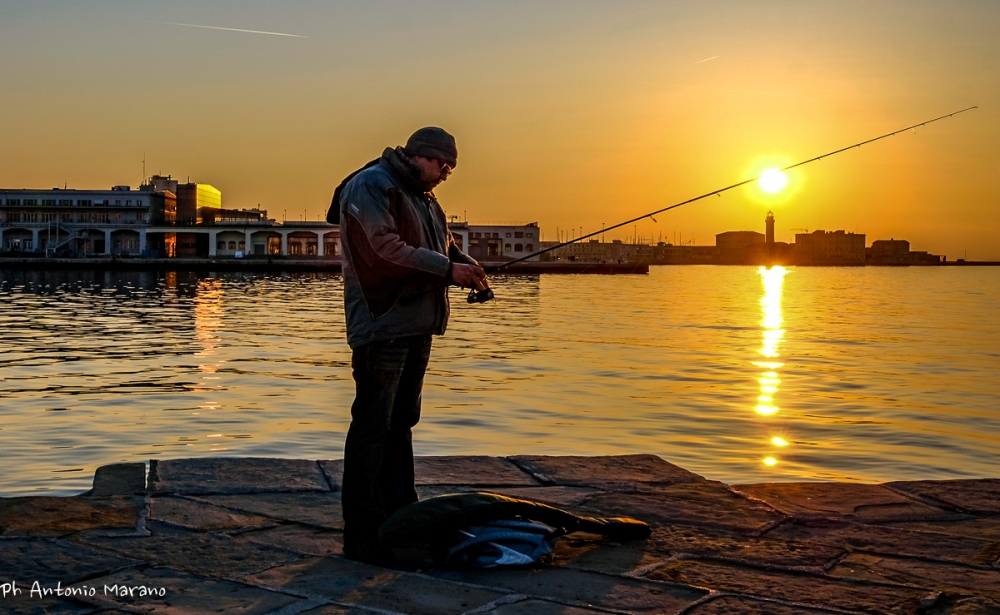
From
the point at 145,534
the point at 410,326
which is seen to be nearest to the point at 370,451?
the point at 410,326

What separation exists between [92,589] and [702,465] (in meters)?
6.56

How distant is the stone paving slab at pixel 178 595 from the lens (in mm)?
3543

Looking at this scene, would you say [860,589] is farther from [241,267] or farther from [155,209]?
[155,209]

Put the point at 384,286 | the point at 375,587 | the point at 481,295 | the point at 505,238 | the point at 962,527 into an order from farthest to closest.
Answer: the point at 505,238 → the point at 962,527 → the point at 481,295 → the point at 384,286 → the point at 375,587

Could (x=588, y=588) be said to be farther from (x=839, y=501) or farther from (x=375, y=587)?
(x=839, y=501)

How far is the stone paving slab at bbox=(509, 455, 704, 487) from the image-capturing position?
599cm

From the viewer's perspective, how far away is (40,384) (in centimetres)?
1452

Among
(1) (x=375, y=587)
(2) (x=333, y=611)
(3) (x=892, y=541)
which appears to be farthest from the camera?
(3) (x=892, y=541)

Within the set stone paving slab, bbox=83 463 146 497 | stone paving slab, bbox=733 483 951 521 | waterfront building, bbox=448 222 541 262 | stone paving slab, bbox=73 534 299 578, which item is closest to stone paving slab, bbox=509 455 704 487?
stone paving slab, bbox=733 483 951 521

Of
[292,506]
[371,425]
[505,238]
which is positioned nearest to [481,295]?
[371,425]

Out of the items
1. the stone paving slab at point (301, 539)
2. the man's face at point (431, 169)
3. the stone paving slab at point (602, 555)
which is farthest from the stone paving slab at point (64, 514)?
the man's face at point (431, 169)

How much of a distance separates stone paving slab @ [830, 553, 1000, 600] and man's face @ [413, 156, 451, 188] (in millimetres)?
2309

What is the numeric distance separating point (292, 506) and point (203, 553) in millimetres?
983

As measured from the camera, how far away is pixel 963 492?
A: 5.93m
